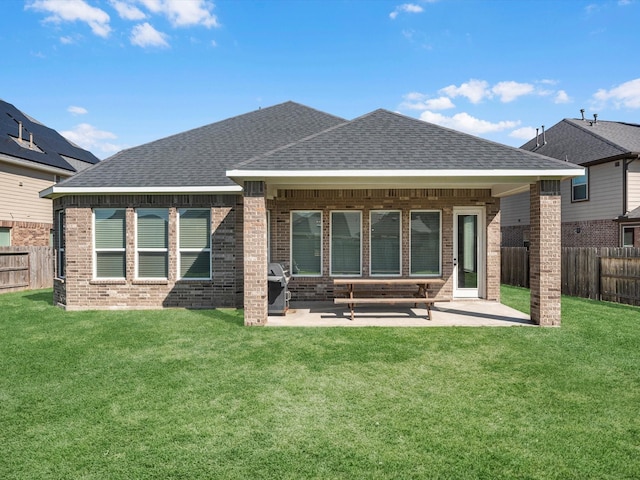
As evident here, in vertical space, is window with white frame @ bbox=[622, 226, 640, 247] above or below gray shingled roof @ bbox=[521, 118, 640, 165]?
below

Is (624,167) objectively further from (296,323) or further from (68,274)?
(68,274)

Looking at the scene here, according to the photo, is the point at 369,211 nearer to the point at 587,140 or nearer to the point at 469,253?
the point at 469,253

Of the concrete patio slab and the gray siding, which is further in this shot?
the gray siding

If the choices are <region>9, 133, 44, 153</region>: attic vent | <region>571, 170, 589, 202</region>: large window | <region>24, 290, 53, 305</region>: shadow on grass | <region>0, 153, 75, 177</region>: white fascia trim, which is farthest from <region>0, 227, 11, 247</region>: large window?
<region>571, 170, 589, 202</region>: large window

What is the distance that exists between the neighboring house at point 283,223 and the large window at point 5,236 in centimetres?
783

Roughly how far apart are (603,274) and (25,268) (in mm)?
21066

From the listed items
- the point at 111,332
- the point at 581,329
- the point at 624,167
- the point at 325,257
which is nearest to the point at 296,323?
the point at 325,257

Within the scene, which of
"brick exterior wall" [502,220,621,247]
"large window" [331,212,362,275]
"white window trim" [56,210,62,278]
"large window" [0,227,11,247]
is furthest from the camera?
"large window" [0,227,11,247]

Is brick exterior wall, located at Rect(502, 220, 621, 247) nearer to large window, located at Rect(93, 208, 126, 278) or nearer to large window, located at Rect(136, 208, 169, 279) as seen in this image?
large window, located at Rect(136, 208, 169, 279)

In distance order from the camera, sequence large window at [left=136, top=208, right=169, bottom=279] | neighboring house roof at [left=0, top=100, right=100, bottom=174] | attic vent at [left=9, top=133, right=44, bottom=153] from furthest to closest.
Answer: attic vent at [left=9, top=133, right=44, bottom=153], neighboring house roof at [left=0, top=100, right=100, bottom=174], large window at [left=136, top=208, right=169, bottom=279]

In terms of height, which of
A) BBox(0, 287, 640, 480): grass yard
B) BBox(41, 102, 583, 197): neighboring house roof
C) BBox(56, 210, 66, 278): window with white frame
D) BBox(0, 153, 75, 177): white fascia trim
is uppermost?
BBox(0, 153, 75, 177): white fascia trim

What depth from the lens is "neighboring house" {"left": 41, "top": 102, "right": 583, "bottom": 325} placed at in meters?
8.82

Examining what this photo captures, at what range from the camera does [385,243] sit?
36.4ft

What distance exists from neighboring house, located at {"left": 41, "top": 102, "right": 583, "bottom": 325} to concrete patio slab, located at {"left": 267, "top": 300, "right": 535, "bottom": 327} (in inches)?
25.6
